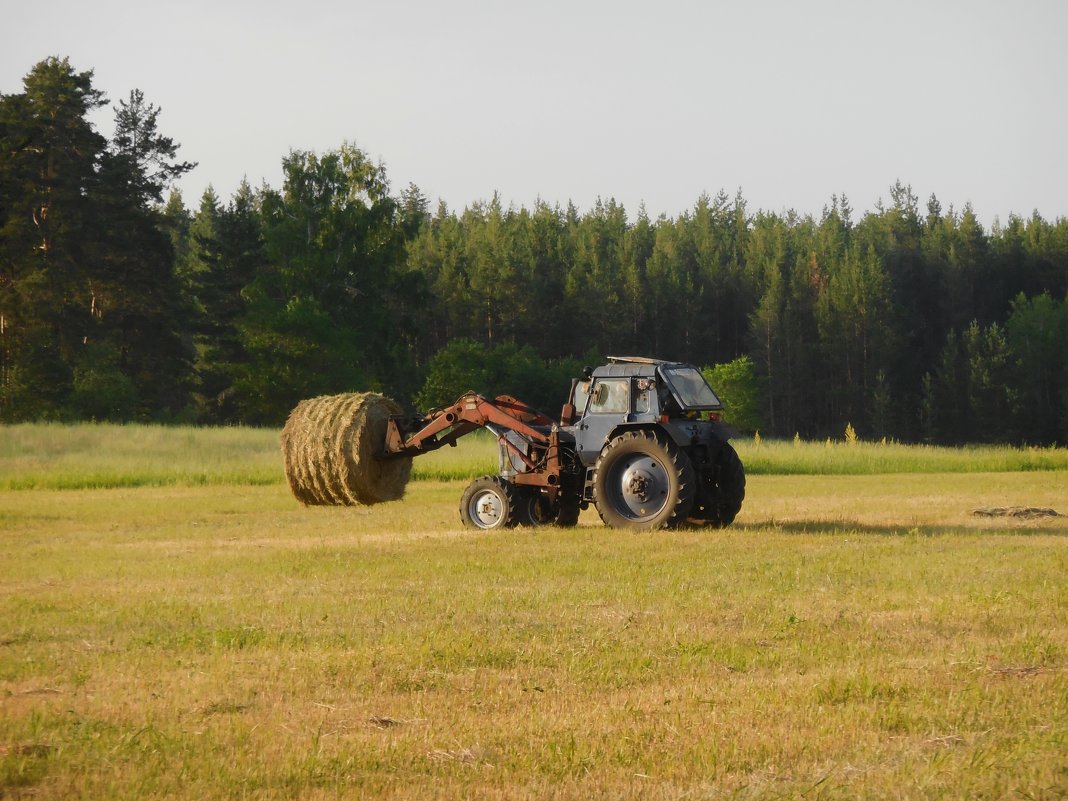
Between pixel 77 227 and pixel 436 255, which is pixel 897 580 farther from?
pixel 436 255

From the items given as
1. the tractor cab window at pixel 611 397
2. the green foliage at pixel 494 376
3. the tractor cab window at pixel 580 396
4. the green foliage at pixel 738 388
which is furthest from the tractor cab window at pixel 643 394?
the green foliage at pixel 738 388

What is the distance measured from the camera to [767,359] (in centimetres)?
9881

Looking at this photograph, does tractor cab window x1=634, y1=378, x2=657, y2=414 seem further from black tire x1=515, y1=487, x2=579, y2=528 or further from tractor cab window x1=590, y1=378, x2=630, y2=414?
black tire x1=515, y1=487, x2=579, y2=528

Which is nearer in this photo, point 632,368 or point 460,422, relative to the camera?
point 632,368

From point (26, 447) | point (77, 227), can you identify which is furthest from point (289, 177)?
point (26, 447)

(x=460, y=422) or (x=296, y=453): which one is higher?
(x=460, y=422)

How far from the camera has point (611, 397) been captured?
60.8 feet

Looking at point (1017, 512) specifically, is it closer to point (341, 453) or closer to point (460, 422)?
point (460, 422)

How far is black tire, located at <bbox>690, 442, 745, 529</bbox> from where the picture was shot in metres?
18.7

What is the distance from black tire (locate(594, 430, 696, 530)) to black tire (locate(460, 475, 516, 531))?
5.22ft

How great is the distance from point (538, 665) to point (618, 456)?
902cm

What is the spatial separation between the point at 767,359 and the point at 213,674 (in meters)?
92.7

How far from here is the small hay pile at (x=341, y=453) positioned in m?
21.7

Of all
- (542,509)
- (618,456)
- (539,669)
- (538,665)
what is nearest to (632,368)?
(618,456)
